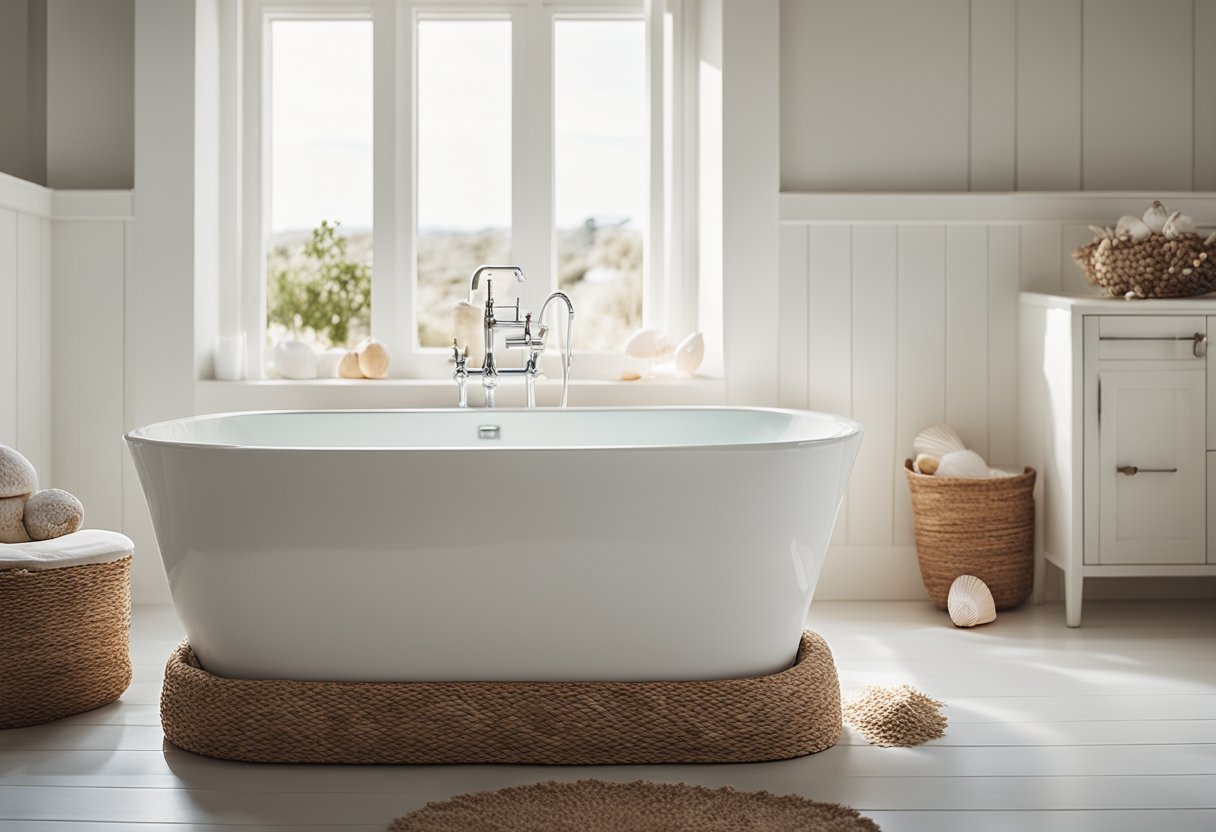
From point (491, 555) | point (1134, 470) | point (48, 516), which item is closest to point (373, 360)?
point (48, 516)

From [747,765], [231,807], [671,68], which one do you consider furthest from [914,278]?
[231,807]

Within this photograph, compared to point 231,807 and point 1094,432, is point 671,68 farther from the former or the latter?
point 231,807

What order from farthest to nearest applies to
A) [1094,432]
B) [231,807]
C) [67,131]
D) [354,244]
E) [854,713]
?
1. [354,244]
2. [67,131]
3. [1094,432]
4. [854,713]
5. [231,807]

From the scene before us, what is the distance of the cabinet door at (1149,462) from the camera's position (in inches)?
126

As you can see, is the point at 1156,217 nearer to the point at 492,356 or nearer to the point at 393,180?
the point at 492,356

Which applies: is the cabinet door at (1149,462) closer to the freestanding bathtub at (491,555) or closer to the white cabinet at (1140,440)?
the white cabinet at (1140,440)

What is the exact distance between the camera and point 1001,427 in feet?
12.0

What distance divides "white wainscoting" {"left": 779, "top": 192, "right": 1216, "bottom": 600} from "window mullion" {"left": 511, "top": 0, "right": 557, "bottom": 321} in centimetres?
78

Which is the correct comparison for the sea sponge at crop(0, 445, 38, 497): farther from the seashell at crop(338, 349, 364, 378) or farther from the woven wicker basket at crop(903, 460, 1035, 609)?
the woven wicker basket at crop(903, 460, 1035, 609)

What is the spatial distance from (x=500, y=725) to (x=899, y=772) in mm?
759

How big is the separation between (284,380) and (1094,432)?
93.5 inches

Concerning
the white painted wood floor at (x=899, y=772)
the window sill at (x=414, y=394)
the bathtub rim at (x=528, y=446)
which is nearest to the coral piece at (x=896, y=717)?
the white painted wood floor at (x=899, y=772)

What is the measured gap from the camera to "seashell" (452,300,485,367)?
11.9 feet

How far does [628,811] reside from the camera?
6.65 ft
